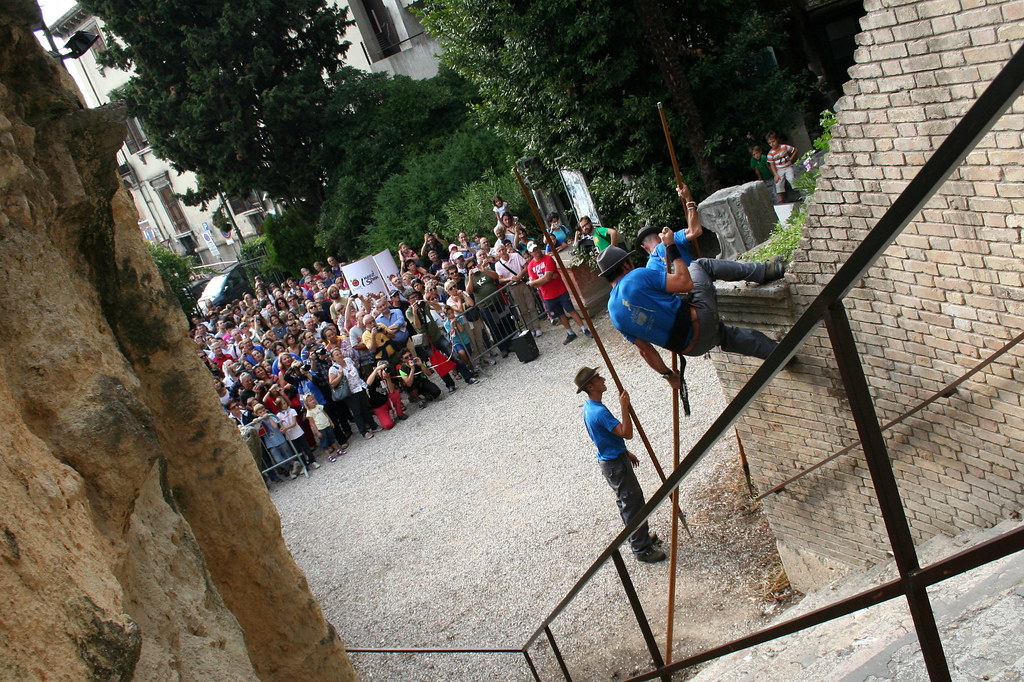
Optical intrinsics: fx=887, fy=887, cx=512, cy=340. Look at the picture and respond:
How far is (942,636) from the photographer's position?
10.6 feet

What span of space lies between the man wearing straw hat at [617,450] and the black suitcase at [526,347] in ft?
20.0

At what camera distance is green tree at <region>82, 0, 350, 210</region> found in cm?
2497

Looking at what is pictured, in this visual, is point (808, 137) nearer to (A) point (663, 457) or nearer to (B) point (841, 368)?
(A) point (663, 457)

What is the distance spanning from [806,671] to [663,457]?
5316mm

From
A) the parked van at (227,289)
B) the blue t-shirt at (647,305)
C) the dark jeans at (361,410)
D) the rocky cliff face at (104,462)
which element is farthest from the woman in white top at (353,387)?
the parked van at (227,289)

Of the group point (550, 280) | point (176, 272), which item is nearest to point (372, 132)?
point (176, 272)

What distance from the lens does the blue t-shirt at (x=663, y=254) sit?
7.17 m

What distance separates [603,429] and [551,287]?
6425 millimetres

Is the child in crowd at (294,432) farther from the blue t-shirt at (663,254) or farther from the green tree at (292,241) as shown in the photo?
the green tree at (292,241)

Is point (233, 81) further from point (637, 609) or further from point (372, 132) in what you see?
point (637, 609)

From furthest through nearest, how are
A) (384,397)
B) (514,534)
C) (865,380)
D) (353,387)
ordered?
(384,397), (353,387), (514,534), (865,380)

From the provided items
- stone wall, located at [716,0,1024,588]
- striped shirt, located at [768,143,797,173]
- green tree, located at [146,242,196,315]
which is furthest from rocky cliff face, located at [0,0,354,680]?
green tree, located at [146,242,196,315]

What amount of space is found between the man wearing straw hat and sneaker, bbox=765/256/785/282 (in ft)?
5.76

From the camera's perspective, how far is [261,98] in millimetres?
25703
